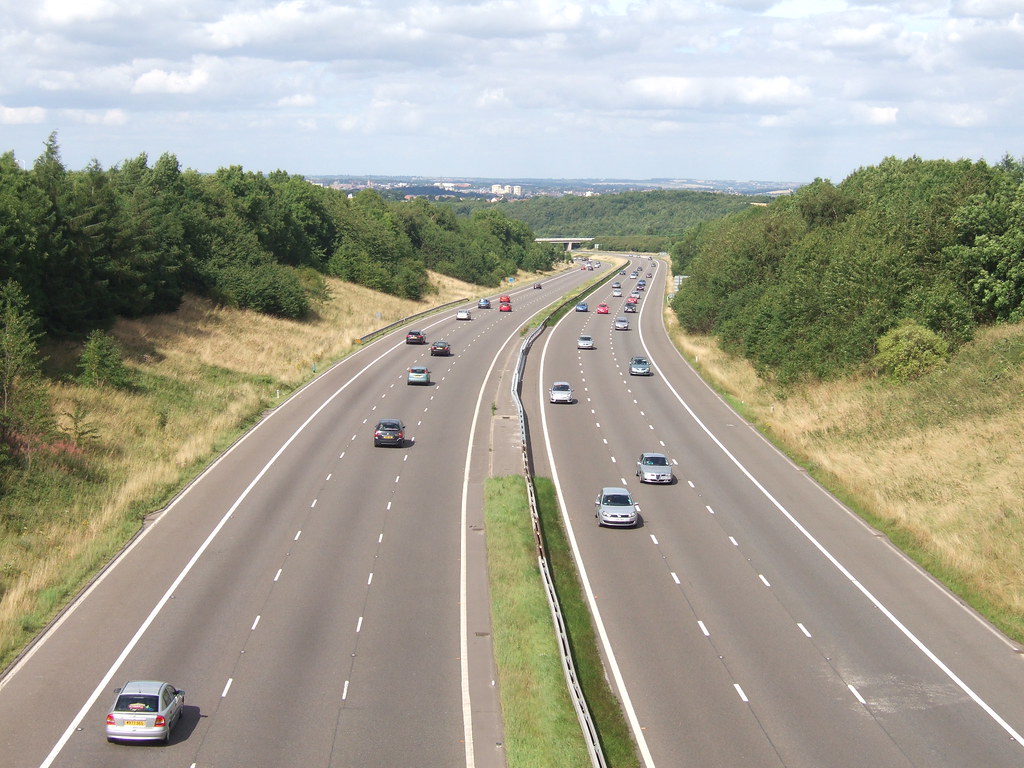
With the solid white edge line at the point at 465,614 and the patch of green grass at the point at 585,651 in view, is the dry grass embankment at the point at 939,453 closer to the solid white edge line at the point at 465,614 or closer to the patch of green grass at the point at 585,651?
the patch of green grass at the point at 585,651

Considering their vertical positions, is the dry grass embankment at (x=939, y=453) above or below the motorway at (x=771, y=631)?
above

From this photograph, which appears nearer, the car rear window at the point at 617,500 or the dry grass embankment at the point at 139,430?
the dry grass embankment at the point at 139,430

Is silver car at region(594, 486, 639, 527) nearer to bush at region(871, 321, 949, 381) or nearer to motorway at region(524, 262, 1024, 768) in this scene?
motorway at region(524, 262, 1024, 768)

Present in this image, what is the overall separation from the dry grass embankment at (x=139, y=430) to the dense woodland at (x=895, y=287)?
1259 inches

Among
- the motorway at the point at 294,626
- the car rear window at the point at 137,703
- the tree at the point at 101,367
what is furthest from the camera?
the tree at the point at 101,367

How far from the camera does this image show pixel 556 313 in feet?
358

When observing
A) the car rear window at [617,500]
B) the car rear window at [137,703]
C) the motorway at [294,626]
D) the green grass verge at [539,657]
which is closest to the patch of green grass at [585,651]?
the green grass verge at [539,657]

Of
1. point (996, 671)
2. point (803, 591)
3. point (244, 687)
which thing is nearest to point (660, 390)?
point (803, 591)

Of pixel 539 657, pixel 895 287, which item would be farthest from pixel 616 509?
pixel 895 287

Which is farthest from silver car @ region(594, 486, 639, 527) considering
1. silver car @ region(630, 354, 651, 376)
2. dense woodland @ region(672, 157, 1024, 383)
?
silver car @ region(630, 354, 651, 376)

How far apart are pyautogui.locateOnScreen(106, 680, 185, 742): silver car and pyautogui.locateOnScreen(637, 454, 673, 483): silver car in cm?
2503

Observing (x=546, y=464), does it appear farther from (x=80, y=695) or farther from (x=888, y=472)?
(x=80, y=695)

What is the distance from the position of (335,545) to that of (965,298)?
44.1 metres

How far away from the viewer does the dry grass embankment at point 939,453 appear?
33000 mm
